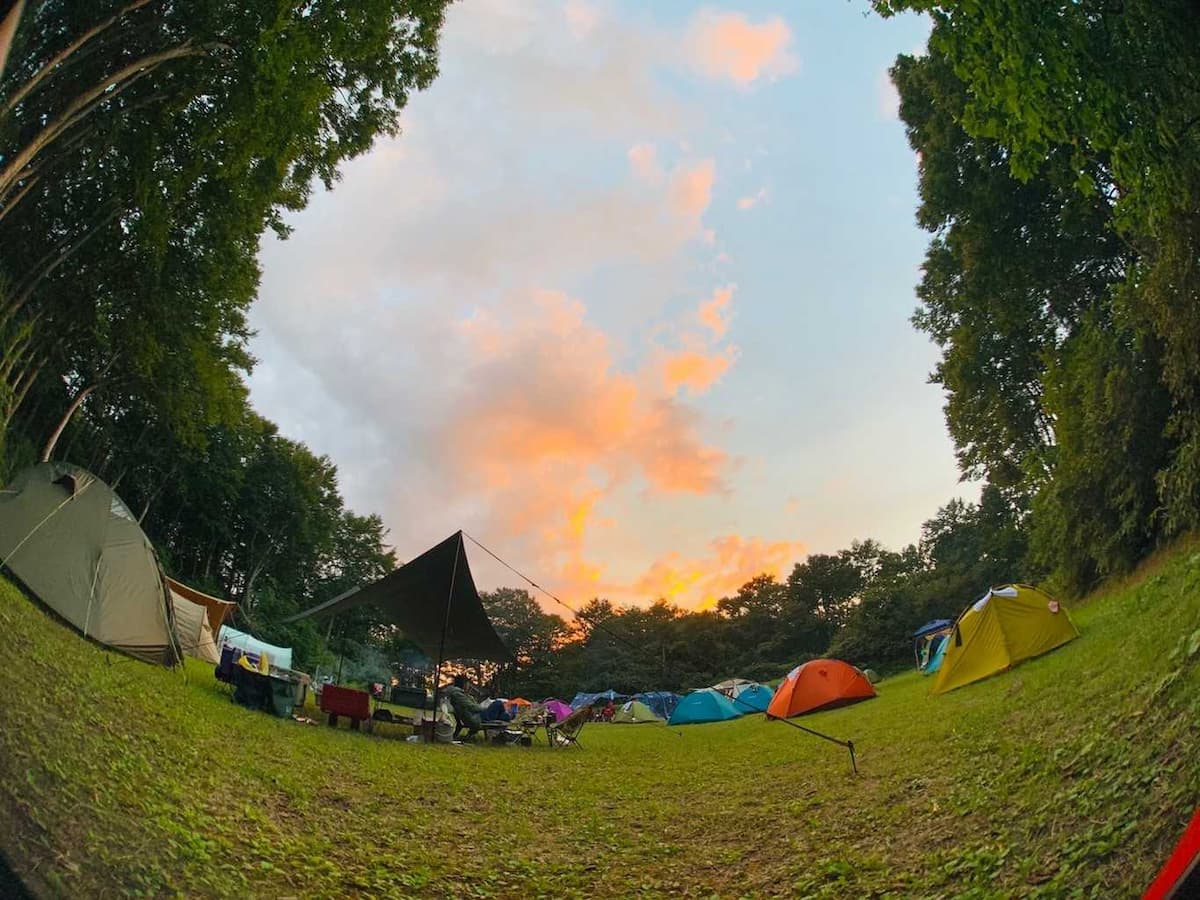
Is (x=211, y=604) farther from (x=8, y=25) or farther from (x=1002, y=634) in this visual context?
(x=8, y=25)

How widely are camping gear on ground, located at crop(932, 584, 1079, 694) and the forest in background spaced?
2.52 m

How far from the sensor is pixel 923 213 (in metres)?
17.1

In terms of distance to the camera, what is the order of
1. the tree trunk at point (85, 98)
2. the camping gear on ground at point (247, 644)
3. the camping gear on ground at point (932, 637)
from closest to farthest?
the tree trunk at point (85, 98), the camping gear on ground at point (247, 644), the camping gear on ground at point (932, 637)

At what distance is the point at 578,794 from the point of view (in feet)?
23.0

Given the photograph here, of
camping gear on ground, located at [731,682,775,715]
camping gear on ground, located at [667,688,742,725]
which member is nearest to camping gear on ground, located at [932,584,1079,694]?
camping gear on ground, located at [667,688,742,725]

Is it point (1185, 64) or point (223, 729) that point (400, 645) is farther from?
point (1185, 64)

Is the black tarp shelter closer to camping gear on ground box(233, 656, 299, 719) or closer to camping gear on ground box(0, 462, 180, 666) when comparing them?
camping gear on ground box(233, 656, 299, 719)

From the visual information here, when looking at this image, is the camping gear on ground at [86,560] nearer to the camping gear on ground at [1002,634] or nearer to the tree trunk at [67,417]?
the tree trunk at [67,417]

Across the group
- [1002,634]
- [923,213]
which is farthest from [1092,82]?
[923,213]

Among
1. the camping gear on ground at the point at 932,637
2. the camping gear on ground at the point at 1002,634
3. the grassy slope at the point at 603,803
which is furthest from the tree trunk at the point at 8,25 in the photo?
the camping gear on ground at the point at 932,637

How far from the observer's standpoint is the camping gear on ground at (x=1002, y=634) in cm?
1051

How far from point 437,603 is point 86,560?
249 inches

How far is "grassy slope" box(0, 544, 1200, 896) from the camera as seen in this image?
117 inches

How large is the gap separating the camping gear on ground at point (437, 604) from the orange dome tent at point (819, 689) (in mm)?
7333
